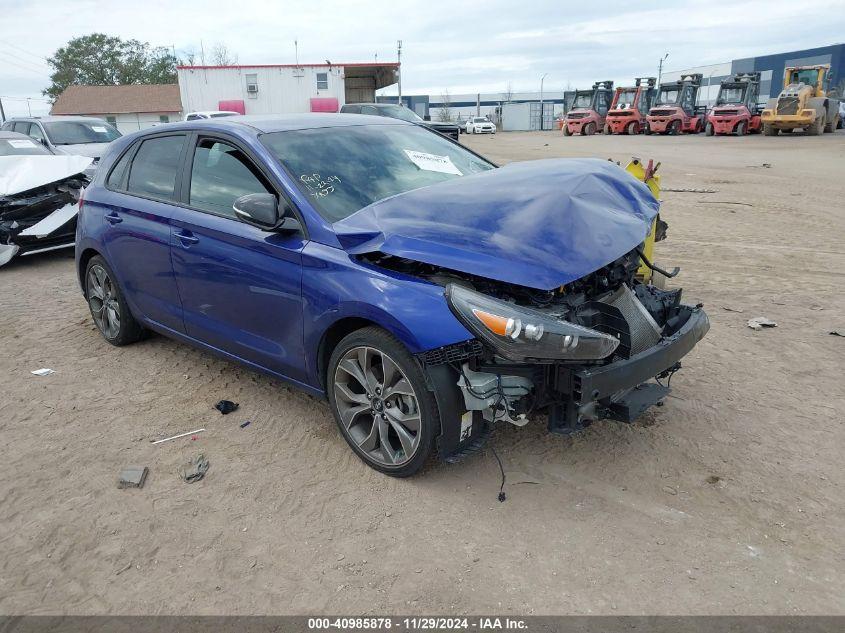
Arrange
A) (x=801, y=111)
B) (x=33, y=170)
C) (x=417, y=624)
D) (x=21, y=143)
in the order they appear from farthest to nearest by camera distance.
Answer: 1. (x=801, y=111)
2. (x=21, y=143)
3. (x=33, y=170)
4. (x=417, y=624)

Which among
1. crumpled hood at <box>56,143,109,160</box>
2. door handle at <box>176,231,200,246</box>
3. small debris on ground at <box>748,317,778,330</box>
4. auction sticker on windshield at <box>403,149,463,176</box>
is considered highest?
auction sticker on windshield at <box>403,149,463,176</box>

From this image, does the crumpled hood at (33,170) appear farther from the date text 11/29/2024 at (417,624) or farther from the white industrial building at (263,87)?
the white industrial building at (263,87)

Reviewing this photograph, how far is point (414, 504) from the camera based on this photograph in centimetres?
315

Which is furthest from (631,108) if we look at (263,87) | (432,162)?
(432,162)

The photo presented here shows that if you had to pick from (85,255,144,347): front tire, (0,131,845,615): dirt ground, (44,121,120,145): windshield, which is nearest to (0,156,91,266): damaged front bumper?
(85,255,144,347): front tire

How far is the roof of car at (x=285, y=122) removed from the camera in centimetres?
397

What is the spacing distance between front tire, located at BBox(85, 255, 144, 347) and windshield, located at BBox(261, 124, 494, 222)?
7.03 ft

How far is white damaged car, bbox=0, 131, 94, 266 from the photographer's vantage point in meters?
8.16

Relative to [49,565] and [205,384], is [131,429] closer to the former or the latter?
[205,384]

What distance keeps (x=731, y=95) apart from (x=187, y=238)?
37.0 metres

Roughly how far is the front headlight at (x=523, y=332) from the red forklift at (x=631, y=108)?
121ft

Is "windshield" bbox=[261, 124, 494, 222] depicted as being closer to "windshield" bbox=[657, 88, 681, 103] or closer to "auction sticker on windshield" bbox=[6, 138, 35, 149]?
"auction sticker on windshield" bbox=[6, 138, 35, 149]

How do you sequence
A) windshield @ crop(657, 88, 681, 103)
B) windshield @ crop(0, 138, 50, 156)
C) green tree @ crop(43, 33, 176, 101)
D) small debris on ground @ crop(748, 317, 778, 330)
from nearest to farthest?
small debris on ground @ crop(748, 317, 778, 330) < windshield @ crop(0, 138, 50, 156) < windshield @ crop(657, 88, 681, 103) < green tree @ crop(43, 33, 176, 101)

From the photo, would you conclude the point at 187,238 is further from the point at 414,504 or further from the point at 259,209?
the point at 414,504
